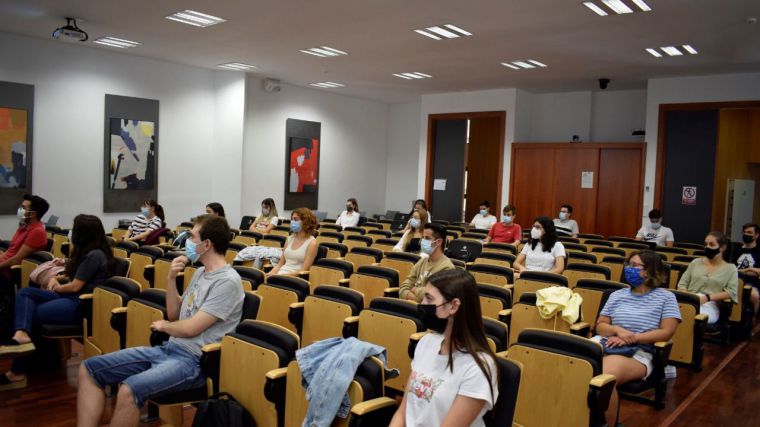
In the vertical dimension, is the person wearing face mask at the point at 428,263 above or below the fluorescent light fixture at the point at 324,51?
below

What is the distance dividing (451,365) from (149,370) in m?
1.79

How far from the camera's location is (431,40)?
9.45 m

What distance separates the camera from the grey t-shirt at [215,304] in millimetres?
3432

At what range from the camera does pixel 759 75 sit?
36.6 ft

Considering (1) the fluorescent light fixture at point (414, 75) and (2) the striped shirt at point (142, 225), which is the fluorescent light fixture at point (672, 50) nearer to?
(1) the fluorescent light fixture at point (414, 75)

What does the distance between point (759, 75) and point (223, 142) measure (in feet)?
36.6

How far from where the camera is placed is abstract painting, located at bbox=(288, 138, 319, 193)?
49.3 feet

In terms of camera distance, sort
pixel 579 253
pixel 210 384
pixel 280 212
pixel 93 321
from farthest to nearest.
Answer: pixel 280 212
pixel 579 253
pixel 93 321
pixel 210 384

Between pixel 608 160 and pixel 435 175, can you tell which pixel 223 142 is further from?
pixel 608 160

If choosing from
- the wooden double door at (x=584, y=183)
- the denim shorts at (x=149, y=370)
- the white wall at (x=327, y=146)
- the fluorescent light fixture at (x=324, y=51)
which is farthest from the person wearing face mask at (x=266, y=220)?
the denim shorts at (x=149, y=370)

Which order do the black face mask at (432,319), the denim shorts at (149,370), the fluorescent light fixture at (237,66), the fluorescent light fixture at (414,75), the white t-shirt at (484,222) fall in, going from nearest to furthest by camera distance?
the black face mask at (432,319) < the denim shorts at (149,370) < the white t-shirt at (484,222) < the fluorescent light fixture at (237,66) < the fluorescent light fixture at (414,75)

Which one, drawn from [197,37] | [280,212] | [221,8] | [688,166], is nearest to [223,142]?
[280,212]

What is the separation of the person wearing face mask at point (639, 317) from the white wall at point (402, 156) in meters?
13.6

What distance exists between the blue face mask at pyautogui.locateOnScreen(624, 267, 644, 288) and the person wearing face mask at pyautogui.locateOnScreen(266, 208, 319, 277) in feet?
10.7
